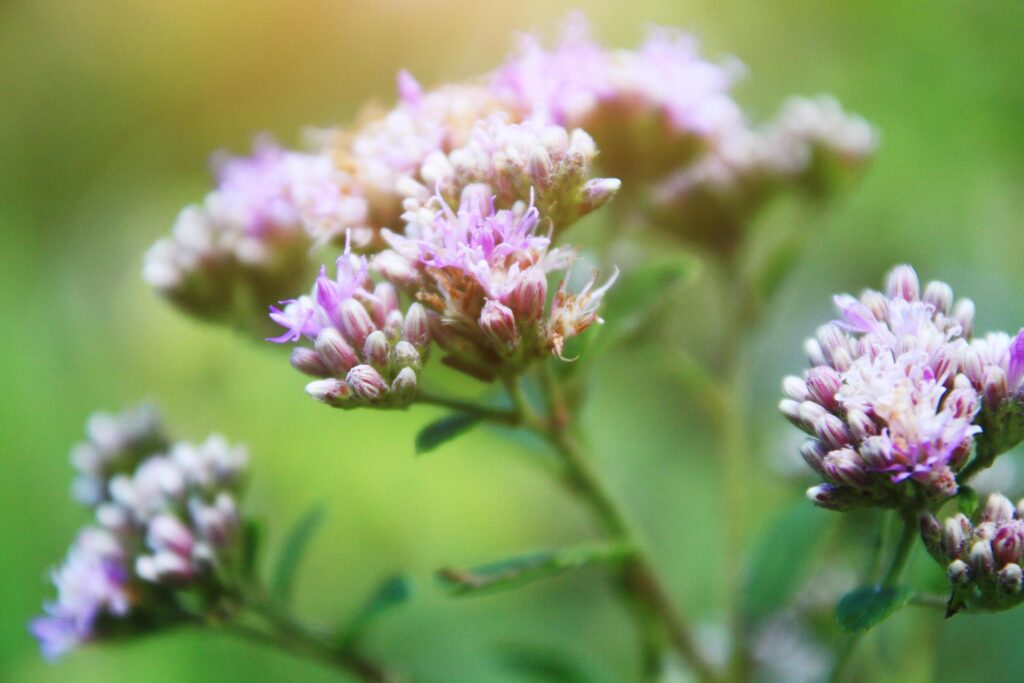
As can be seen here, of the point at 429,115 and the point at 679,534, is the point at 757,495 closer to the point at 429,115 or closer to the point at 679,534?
the point at 679,534

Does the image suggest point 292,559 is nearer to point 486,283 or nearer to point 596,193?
point 486,283

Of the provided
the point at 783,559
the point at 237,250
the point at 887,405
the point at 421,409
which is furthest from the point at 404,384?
the point at 421,409

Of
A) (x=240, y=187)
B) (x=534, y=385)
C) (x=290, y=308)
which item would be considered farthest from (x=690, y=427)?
(x=290, y=308)

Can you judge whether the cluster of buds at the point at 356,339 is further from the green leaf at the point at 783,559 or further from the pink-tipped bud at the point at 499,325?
the green leaf at the point at 783,559

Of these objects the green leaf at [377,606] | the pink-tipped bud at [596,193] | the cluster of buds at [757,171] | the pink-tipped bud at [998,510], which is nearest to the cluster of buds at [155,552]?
the green leaf at [377,606]

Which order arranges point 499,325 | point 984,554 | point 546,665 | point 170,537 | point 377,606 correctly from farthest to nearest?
1. point 546,665
2. point 170,537
3. point 377,606
4. point 499,325
5. point 984,554

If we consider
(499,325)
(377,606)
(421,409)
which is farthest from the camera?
(421,409)
